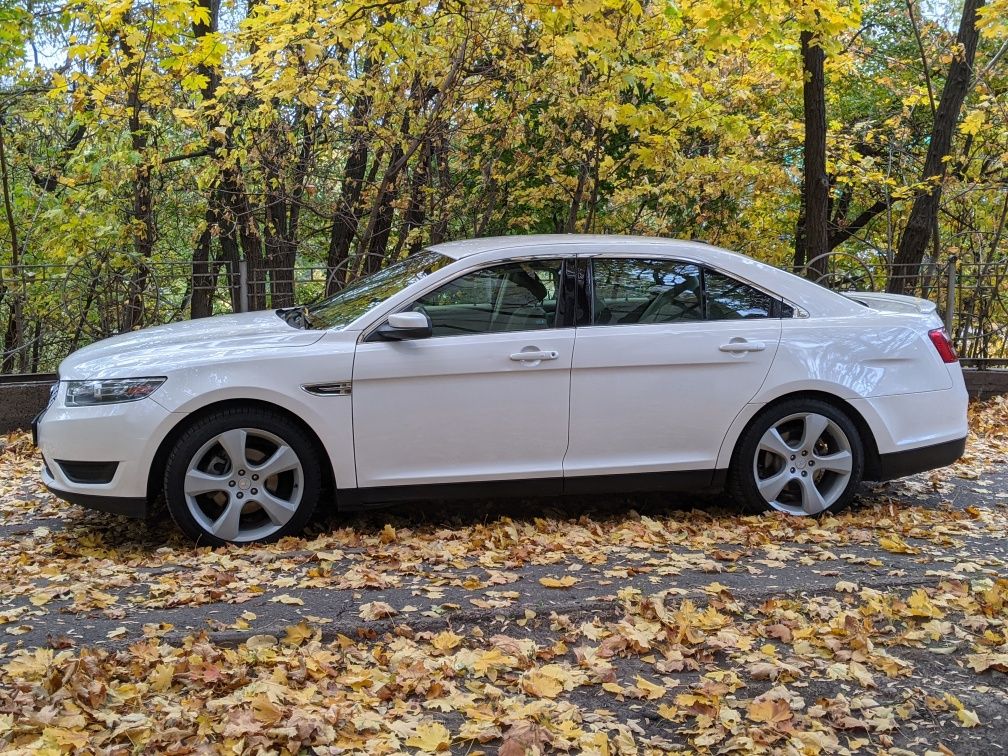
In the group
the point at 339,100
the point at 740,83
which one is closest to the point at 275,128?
the point at 339,100

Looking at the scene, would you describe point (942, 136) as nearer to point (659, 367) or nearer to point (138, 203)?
point (659, 367)

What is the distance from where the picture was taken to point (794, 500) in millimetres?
5770

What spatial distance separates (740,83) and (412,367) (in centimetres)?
809

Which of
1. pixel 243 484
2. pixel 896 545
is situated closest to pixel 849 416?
pixel 896 545

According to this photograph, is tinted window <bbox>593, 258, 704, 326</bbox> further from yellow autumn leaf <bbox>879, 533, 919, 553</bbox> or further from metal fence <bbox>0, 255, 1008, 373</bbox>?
metal fence <bbox>0, 255, 1008, 373</bbox>

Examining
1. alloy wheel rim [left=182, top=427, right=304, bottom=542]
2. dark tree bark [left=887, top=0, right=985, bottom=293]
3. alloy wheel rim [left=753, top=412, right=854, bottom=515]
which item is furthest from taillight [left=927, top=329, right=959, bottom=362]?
dark tree bark [left=887, top=0, right=985, bottom=293]

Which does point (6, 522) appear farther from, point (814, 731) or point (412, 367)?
point (814, 731)

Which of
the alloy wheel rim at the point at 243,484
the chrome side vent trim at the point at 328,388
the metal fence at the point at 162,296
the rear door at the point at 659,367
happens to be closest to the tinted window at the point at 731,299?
the rear door at the point at 659,367

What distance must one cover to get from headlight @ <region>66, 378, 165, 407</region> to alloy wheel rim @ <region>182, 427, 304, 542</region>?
0.42 meters

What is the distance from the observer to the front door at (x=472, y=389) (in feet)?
17.1

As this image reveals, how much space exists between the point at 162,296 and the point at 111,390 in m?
4.54

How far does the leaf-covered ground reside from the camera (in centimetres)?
325

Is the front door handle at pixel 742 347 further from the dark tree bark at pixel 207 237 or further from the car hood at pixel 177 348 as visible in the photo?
the dark tree bark at pixel 207 237

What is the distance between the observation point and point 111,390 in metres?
5.12
